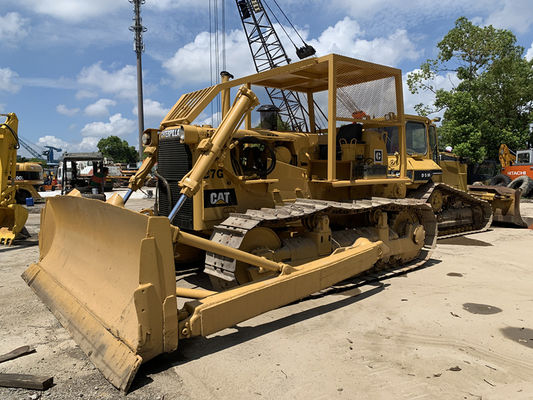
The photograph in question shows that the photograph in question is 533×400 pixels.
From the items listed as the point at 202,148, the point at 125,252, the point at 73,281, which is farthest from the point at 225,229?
the point at 73,281

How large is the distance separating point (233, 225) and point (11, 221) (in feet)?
24.6

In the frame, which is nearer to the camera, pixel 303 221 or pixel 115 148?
pixel 303 221

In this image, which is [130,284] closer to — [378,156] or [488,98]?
[378,156]

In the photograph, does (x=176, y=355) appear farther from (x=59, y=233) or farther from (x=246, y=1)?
Answer: (x=246, y=1)

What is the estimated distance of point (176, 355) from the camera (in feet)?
12.4

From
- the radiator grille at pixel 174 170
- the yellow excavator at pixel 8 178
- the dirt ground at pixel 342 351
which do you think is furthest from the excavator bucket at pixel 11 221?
the radiator grille at pixel 174 170

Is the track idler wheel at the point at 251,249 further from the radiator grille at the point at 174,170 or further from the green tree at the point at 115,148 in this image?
the green tree at the point at 115,148

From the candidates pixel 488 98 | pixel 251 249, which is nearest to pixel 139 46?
pixel 488 98

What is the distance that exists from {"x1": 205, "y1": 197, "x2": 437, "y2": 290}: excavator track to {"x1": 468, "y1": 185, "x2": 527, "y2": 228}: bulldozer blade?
5.55m

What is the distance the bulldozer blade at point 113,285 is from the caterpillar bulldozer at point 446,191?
19.1ft

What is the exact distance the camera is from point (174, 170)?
5730 millimetres

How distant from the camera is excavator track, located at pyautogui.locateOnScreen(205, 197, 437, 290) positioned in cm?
470

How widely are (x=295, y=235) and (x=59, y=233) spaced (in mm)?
3186

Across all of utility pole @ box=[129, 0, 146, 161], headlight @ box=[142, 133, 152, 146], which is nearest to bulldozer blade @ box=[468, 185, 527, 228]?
headlight @ box=[142, 133, 152, 146]
